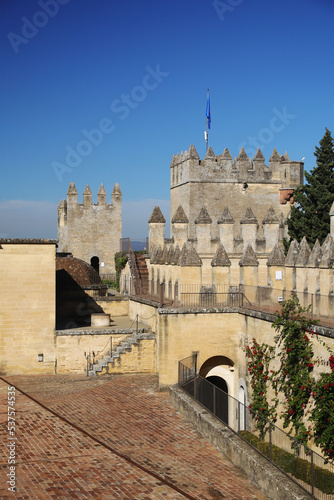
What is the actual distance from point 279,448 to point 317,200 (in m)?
22.7

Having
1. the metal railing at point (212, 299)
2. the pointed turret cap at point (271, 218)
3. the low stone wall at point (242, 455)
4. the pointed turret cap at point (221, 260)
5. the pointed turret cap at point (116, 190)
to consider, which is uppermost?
the pointed turret cap at point (116, 190)

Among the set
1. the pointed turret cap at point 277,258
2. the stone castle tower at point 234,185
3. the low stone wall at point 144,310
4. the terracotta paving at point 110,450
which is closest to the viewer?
the terracotta paving at point 110,450

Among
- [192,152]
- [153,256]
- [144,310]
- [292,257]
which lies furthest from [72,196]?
[292,257]

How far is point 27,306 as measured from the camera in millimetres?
23719

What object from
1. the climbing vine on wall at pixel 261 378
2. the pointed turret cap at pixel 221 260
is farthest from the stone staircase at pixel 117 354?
the climbing vine on wall at pixel 261 378

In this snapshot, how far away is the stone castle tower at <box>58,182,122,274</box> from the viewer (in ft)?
161

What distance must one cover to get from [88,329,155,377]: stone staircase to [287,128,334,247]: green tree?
39.8 ft

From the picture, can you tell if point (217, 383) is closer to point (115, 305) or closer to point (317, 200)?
point (115, 305)

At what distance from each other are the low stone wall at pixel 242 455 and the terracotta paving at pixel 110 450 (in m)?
0.20

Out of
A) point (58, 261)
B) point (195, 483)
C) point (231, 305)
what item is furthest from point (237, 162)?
point (195, 483)

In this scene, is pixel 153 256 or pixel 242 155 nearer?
pixel 153 256

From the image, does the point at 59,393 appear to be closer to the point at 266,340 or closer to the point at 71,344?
the point at 71,344

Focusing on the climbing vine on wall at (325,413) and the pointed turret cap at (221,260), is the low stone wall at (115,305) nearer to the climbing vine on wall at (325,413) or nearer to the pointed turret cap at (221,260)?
the pointed turret cap at (221,260)

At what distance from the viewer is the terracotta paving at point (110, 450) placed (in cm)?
1254
